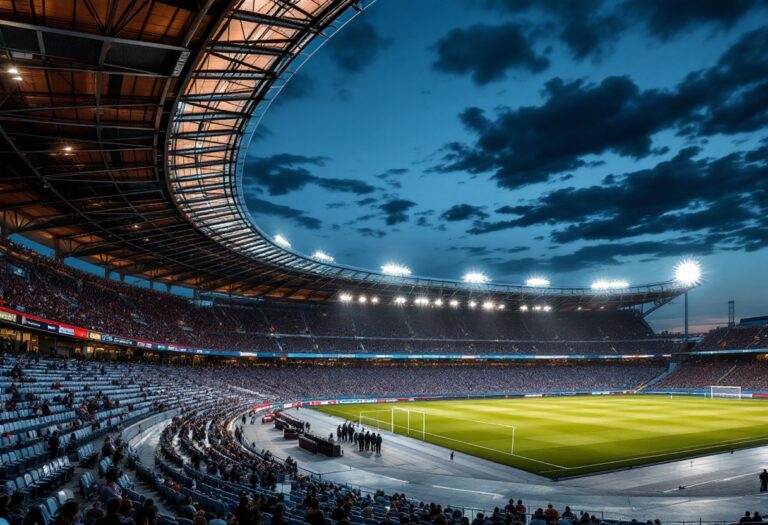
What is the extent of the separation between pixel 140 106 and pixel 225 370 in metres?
51.9

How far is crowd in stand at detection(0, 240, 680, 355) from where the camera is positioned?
154 feet

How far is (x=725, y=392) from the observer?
272 ft

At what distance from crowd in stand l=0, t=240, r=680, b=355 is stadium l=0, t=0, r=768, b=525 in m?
0.51

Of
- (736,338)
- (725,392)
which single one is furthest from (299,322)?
(736,338)

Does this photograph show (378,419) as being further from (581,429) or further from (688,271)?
(688,271)

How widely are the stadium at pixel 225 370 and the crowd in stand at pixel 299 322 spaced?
514 millimetres

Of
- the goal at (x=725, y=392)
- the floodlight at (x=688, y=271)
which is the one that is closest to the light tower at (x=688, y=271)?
the floodlight at (x=688, y=271)

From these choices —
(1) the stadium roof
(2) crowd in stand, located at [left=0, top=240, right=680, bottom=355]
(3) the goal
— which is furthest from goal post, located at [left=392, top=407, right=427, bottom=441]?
(3) the goal

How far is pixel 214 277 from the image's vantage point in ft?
242

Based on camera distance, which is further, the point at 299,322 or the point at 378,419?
the point at 299,322

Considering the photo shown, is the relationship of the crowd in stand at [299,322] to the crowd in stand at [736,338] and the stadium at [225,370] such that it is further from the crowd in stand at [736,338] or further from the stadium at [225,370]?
the crowd in stand at [736,338]

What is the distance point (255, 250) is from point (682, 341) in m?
87.8

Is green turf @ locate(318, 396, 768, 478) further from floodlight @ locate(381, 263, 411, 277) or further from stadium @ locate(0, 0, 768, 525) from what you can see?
floodlight @ locate(381, 263, 411, 277)

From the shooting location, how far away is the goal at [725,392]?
80.7 meters
